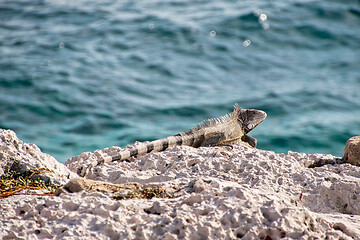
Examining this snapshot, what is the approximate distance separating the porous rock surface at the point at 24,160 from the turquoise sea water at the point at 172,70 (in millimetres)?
6258

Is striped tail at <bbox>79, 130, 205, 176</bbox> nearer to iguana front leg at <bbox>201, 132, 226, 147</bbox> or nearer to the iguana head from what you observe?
iguana front leg at <bbox>201, 132, 226, 147</bbox>

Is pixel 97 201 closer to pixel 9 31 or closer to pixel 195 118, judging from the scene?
pixel 195 118

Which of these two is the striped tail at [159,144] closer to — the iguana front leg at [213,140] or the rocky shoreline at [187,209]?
the iguana front leg at [213,140]

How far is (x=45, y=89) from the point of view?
1320cm

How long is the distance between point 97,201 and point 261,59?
12754mm

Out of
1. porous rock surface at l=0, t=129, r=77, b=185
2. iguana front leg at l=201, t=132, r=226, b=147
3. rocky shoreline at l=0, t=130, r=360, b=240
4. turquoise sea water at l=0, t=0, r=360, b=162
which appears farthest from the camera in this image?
turquoise sea water at l=0, t=0, r=360, b=162

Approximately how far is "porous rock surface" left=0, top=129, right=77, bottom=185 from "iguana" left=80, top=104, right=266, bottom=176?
257mm

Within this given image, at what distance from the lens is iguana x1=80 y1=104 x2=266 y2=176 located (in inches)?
189

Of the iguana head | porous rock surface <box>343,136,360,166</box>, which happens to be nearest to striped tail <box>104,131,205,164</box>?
the iguana head

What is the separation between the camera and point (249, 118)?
693 centimetres

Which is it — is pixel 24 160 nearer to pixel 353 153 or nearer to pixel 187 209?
pixel 187 209

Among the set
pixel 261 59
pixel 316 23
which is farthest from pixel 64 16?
pixel 316 23

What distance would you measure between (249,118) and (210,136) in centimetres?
116

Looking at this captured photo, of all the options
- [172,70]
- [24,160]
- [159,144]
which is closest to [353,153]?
[159,144]
